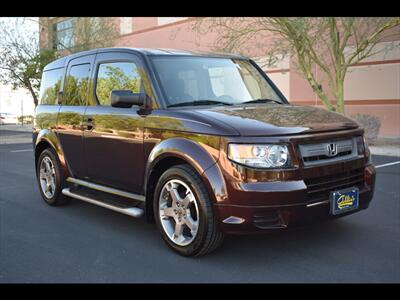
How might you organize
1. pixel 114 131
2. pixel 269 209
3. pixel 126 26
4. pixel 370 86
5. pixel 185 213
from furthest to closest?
pixel 126 26
pixel 370 86
pixel 114 131
pixel 185 213
pixel 269 209

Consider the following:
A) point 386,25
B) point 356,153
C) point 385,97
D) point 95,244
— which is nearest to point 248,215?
point 356,153

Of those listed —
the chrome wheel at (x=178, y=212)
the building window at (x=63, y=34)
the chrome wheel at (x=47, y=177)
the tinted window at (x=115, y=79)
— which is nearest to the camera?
the chrome wheel at (x=178, y=212)

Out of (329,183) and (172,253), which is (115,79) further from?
(329,183)

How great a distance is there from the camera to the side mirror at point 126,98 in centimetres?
441

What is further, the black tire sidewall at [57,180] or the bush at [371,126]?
the bush at [371,126]

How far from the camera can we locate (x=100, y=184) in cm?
517

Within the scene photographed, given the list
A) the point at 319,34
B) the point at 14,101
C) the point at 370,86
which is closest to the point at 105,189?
the point at 319,34

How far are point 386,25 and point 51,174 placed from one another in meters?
10.9

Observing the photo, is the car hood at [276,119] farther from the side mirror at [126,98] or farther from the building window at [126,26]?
the building window at [126,26]

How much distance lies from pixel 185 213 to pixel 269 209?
809mm

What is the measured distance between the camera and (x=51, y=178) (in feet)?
20.2

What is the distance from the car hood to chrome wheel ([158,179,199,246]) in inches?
27.9

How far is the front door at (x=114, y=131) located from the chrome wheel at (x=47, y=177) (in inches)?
39.2

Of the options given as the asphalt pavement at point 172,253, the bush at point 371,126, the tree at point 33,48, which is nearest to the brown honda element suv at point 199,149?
the asphalt pavement at point 172,253
